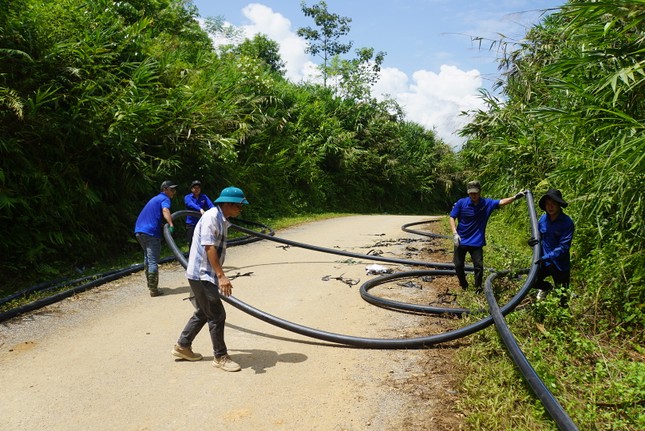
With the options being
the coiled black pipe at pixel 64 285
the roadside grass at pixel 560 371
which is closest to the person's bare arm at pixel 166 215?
the coiled black pipe at pixel 64 285

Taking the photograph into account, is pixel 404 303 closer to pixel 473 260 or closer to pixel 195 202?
pixel 473 260

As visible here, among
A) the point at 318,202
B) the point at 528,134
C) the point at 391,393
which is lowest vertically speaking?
the point at 391,393

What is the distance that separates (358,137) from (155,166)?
19.1 meters

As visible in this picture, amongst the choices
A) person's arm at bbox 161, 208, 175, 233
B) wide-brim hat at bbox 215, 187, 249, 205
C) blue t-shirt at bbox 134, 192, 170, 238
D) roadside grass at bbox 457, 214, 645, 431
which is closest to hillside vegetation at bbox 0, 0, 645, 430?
roadside grass at bbox 457, 214, 645, 431

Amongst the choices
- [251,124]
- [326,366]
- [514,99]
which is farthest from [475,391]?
[251,124]

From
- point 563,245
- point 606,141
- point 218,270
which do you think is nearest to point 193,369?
point 218,270

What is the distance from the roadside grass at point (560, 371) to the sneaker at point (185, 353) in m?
2.53

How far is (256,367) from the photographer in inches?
177

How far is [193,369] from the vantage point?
443cm

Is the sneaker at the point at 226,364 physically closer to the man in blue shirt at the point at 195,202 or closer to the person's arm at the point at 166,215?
the person's arm at the point at 166,215

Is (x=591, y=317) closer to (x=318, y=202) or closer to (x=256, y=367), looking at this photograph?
(x=256, y=367)

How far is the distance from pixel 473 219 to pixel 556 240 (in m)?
1.27

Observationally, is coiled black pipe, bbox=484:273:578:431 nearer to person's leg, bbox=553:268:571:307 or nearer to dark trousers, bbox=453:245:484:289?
person's leg, bbox=553:268:571:307

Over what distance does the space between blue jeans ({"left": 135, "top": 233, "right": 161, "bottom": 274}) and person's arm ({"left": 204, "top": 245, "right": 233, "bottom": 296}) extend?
2.99m
